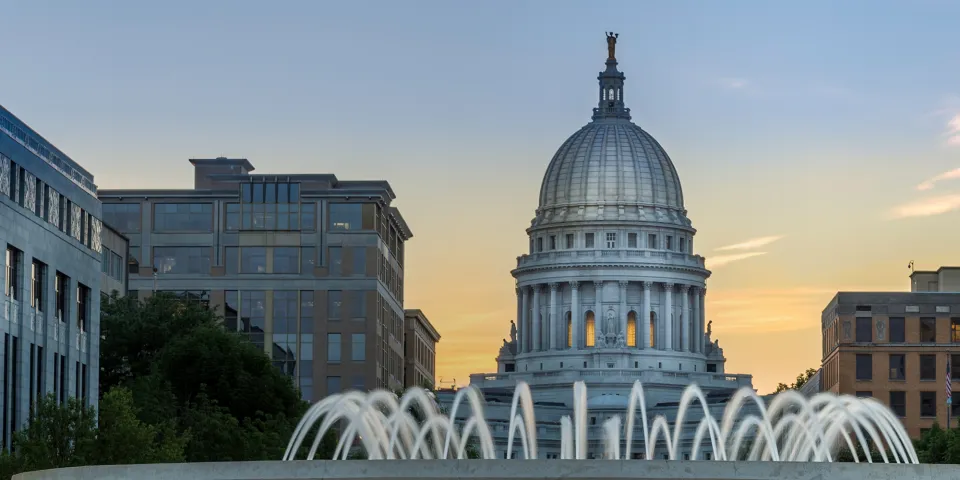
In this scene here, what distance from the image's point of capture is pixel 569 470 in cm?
4400

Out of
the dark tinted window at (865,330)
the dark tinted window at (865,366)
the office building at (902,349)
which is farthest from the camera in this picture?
the dark tinted window at (865,330)

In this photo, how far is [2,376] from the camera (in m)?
73.4

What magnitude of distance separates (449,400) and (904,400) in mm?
56310

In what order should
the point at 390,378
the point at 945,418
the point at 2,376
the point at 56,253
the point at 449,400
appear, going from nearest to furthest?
the point at 2,376, the point at 56,253, the point at 945,418, the point at 390,378, the point at 449,400

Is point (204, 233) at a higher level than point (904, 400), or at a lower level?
higher

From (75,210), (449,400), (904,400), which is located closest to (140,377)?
(75,210)

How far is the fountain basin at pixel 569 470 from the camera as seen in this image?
1727 inches

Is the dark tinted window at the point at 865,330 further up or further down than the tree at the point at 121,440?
further up

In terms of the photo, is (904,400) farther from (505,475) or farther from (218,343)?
(505,475)

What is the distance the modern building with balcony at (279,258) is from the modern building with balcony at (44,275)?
5872 cm

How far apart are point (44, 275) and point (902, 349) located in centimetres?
7516

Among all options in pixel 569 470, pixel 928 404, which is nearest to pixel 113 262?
pixel 928 404

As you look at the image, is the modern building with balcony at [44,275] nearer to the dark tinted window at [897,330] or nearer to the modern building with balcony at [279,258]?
the modern building with balcony at [279,258]

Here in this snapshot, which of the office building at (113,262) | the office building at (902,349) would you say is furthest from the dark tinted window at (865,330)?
the office building at (113,262)
